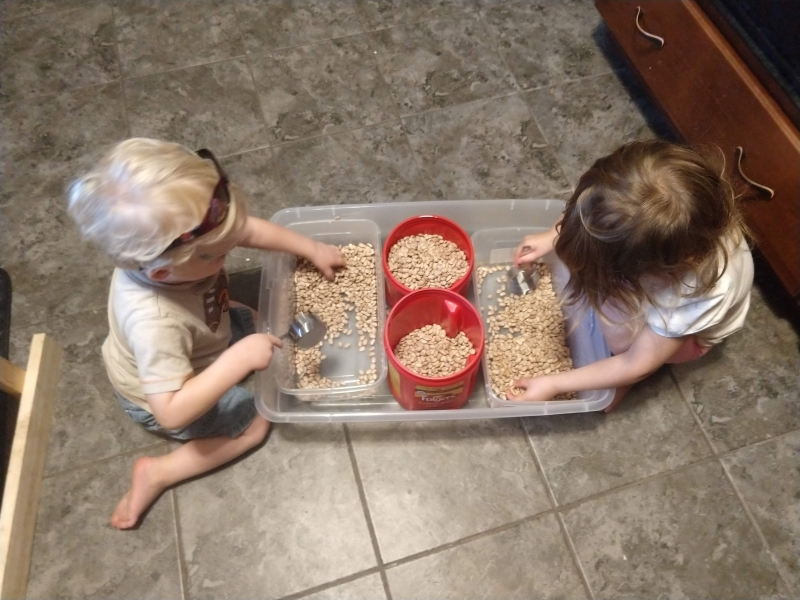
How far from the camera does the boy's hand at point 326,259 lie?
1122mm

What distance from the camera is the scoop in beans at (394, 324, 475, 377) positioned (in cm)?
105

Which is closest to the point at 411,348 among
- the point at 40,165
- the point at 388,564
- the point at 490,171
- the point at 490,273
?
the point at 490,273

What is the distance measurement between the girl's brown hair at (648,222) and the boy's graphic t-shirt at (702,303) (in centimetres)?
2

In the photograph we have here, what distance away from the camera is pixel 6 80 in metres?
1.47

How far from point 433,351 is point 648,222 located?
0.48m

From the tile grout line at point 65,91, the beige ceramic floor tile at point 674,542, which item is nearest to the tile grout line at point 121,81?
the tile grout line at point 65,91

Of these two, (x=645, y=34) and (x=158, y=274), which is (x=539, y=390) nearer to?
(x=158, y=274)

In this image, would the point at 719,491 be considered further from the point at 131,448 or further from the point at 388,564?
the point at 131,448

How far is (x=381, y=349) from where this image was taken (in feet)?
3.69

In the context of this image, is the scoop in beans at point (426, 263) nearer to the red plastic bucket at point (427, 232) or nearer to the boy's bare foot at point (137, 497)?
the red plastic bucket at point (427, 232)

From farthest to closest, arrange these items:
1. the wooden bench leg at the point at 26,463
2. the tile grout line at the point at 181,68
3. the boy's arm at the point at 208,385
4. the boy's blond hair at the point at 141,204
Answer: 1. the tile grout line at the point at 181,68
2. the wooden bench leg at the point at 26,463
3. the boy's arm at the point at 208,385
4. the boy's blond hair at the point at 141,204

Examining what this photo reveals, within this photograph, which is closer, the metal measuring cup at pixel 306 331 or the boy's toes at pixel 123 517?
the boy's toes at pixel 123 517

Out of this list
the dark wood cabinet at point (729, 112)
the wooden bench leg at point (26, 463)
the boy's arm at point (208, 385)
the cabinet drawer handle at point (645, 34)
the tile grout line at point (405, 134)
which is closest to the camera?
the boy's arm at point (208, 385)

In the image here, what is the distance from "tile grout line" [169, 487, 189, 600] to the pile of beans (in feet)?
1.09
